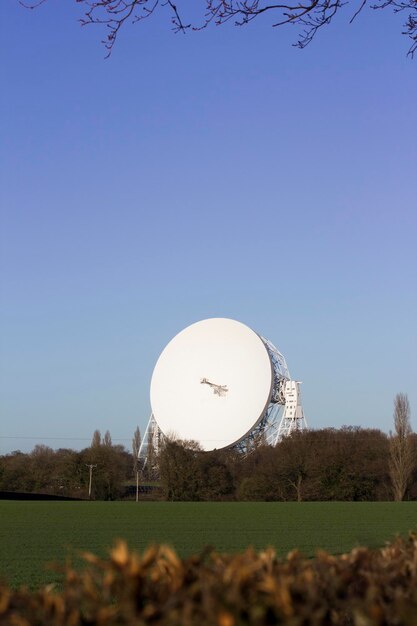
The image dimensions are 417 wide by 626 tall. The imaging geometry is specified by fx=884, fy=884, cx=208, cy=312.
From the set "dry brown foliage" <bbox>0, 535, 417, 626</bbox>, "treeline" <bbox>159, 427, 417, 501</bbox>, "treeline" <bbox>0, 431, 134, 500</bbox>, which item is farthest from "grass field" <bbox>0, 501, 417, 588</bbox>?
"treeline" <bbox>0, 431, 134, 500</bbox>

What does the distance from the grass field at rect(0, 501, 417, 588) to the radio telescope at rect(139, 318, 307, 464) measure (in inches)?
505

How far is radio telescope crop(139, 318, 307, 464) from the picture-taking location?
230ft

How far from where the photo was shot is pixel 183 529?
37.5m

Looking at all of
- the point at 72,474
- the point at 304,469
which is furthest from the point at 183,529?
the point at 72,474

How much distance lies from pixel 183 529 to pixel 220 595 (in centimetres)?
3446

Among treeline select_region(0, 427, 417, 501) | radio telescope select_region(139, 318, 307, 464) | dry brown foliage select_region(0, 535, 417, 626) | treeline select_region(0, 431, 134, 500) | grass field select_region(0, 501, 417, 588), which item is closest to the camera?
dry brown foliage select_region(0, 535, 417, 626)

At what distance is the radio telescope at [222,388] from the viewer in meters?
70.1

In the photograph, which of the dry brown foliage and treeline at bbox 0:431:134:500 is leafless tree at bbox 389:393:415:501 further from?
the dry brown foliage

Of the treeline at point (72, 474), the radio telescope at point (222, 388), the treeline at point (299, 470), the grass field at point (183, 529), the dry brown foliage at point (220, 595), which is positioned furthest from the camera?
the treeline at point (72, 474)

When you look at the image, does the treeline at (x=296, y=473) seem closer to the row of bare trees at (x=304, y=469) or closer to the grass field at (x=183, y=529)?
the row of bare trees at (x=304, y=469)

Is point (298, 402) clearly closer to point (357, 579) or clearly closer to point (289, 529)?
point (289, 529)

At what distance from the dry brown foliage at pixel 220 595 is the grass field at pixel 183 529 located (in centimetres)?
1256

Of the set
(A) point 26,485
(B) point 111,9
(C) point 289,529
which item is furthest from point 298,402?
(B) point 111,9

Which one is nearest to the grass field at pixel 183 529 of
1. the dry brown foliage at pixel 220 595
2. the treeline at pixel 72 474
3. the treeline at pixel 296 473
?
the dry brown foliage at pixel 220 595
